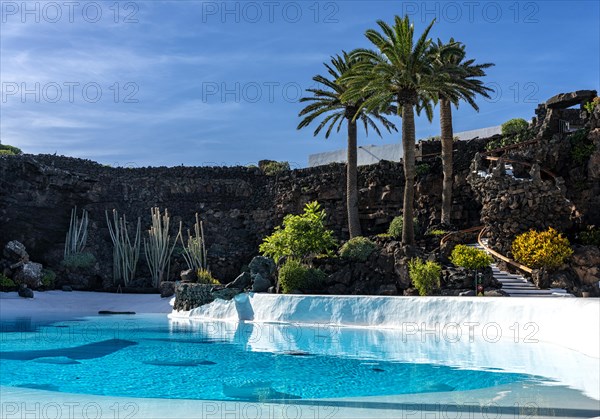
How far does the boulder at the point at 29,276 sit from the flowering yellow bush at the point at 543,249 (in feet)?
76.3

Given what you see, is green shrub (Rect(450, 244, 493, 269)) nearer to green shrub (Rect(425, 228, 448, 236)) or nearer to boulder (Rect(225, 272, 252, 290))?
green shrub (Rect(425, 228, 448, 236))

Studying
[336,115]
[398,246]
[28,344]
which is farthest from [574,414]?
[336,115]

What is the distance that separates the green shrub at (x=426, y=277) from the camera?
19.8 meters

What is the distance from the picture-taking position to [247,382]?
998cm

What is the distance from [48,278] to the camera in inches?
1222

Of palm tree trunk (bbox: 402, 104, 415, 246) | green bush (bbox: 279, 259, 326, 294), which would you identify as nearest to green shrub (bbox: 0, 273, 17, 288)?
green bush (bbox: 279, 259, 326, 294)

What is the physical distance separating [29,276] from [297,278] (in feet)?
52.6

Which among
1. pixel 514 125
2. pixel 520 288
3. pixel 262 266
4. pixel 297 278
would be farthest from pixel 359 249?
pixel 514 125

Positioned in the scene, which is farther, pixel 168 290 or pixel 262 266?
pixel 168 290

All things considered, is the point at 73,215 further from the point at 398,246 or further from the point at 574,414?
the point at 574,414

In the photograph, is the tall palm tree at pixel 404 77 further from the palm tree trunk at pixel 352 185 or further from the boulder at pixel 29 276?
the boulder at pixel 29 276

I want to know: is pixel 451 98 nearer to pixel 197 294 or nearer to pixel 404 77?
pixel 404 77

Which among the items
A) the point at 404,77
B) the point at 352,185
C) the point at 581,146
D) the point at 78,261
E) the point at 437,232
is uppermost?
the point at 404,77

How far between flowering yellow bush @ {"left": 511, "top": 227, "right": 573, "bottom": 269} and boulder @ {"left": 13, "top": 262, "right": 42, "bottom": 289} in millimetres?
23263
